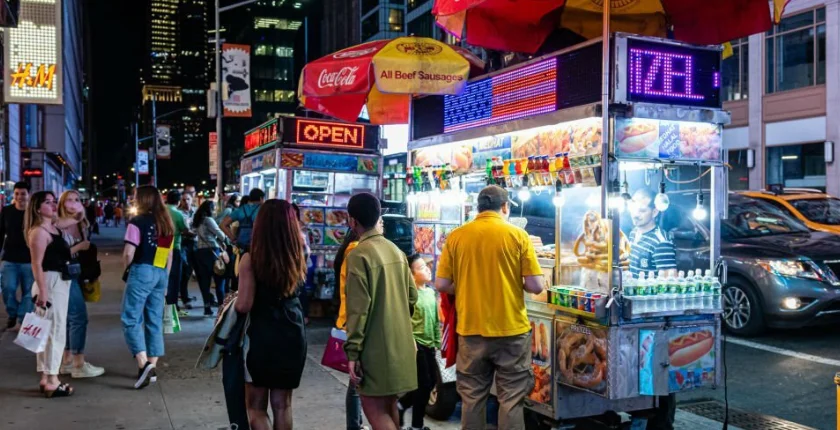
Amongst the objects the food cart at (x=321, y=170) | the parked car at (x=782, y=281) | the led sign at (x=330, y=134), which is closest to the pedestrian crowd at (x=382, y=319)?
the parked car at (x=782, y=281)

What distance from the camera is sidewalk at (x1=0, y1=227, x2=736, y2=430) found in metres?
6.10

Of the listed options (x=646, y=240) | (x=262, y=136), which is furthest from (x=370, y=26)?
(x=646, y=240)

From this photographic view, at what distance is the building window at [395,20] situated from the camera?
62500mm

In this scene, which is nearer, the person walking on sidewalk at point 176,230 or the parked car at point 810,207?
the person walking on sidewalk at point 176,230

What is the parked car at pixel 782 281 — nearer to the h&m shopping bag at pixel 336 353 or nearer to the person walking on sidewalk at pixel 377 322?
the h&m shopping bag at pixel 336 353

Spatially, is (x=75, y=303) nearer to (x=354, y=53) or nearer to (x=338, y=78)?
(x=338, y=78)

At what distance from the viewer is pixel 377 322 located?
164 inches

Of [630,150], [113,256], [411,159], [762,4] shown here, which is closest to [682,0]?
[762,4]

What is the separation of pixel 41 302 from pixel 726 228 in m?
9.36

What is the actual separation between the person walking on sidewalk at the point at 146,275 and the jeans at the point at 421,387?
3091 millimetres

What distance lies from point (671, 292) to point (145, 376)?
16.7 ft

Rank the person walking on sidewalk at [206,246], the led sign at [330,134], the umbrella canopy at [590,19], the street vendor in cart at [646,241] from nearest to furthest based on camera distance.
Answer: the street vendor in cart at [646,241] → the umbrella canopy at [590,19] → the person walking on sidewalk at [206,246] → the led sign at [330,134]

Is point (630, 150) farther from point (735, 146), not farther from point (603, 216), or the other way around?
point (735, 146)

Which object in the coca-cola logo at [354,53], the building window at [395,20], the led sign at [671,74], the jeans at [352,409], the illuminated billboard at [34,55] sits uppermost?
the building window at [395,20]
